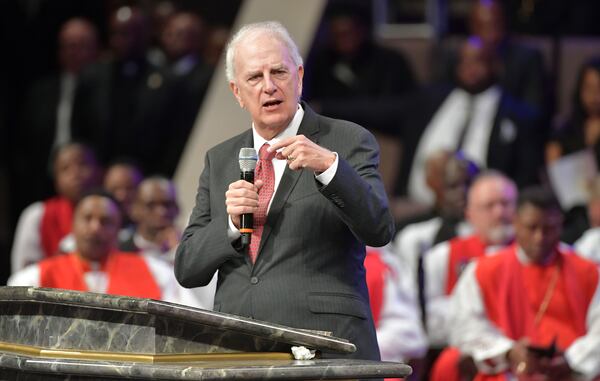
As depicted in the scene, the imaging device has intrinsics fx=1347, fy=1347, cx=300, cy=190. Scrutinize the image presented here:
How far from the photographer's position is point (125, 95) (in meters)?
9.41

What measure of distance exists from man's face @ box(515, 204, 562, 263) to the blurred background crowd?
1.06 meters

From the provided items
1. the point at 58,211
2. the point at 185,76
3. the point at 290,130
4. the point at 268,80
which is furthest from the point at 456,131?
the point at 268,80

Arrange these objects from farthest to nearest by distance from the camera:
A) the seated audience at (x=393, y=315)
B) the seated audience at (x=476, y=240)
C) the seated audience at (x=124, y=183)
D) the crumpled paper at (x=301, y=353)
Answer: the seated audience at (x=124, y=183)
the seated audience at (x=476, y=240)
the seated audience at (x=393, y=315)
the crumpled paper at (x=301, y=353)

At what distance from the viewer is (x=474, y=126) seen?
29.2 feet

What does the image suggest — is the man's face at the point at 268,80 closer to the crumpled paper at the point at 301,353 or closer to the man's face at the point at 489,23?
the crumpled paper at the point at 301,353

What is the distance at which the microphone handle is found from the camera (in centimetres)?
325

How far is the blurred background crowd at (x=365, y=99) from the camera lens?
842 cm

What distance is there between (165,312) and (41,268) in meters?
3.99

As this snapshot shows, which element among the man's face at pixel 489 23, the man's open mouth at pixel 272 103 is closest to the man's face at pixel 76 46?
the man's face at pixel 489 23

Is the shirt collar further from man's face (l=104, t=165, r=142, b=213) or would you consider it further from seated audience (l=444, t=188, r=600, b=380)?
man's face (l=104, t=165, r=142, b=213)

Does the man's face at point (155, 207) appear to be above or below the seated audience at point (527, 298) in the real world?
above

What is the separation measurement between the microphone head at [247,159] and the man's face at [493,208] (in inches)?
171

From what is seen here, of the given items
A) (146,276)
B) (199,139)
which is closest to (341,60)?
(199,139)

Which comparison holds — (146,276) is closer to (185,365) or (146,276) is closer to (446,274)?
(446,274)
